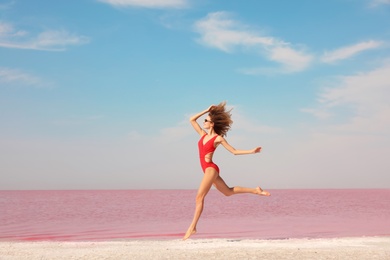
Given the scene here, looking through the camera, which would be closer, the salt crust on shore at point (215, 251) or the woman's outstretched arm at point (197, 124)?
the salt crust on shore at point (215, 251)

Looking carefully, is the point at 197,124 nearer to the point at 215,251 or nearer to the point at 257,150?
the point at 257,150

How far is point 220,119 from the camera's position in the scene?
13164mm

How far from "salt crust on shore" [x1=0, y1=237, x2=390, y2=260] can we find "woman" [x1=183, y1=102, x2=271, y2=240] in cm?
124

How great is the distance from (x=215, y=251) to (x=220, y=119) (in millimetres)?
3445

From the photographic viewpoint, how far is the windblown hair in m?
13.2

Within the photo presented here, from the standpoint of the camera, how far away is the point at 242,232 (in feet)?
65.1

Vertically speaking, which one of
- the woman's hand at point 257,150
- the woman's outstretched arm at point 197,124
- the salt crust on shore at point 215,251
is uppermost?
the woman's outstretched arm at point 197,124

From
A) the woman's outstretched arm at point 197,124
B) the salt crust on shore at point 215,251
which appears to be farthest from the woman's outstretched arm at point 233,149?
the salt crust on shore at point 215,251

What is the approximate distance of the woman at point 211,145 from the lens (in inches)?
511

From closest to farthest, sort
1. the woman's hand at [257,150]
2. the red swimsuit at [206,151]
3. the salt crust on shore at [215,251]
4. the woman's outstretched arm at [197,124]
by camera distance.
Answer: the salt crust on shore at [215,251] → the woman's hand at [257,150] → the red swimsuit at [206,151] → the woman's outstretched arm at [197,124]

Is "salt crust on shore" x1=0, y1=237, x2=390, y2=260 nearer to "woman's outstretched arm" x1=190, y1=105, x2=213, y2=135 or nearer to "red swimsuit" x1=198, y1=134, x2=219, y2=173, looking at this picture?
"red swimsuit" x1=198, y1=134, x2=219, y2=173

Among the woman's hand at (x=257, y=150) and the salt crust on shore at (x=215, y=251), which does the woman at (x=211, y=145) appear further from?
the salt crust on shore at (x=215, y=251)

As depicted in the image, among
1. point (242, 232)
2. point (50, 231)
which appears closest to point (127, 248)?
point (242, 232)

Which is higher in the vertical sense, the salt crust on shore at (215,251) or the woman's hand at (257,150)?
the woman's hand at (257,150)
